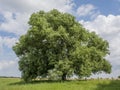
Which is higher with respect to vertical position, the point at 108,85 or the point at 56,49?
the point at 56,49

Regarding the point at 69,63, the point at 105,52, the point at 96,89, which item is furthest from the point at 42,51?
the point at 96,89

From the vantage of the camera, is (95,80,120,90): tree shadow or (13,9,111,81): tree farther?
(13,9,111,81): tree

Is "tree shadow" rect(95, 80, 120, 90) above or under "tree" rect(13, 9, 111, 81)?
under

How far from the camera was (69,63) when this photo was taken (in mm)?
54500

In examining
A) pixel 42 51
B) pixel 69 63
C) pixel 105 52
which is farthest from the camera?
pixel 105 52

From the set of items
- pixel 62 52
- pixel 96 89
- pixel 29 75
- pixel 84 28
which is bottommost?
pixel 96 89

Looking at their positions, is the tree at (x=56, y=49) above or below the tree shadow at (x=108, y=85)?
above

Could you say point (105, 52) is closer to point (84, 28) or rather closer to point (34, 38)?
point (84, 28)

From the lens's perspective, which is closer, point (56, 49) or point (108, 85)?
point (108, 85)

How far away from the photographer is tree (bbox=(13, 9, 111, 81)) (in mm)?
54688

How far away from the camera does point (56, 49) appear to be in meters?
57.3

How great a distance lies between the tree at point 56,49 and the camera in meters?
54.7

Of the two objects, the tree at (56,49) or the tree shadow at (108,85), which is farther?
the tree at (56,49)

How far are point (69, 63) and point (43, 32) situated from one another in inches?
279
